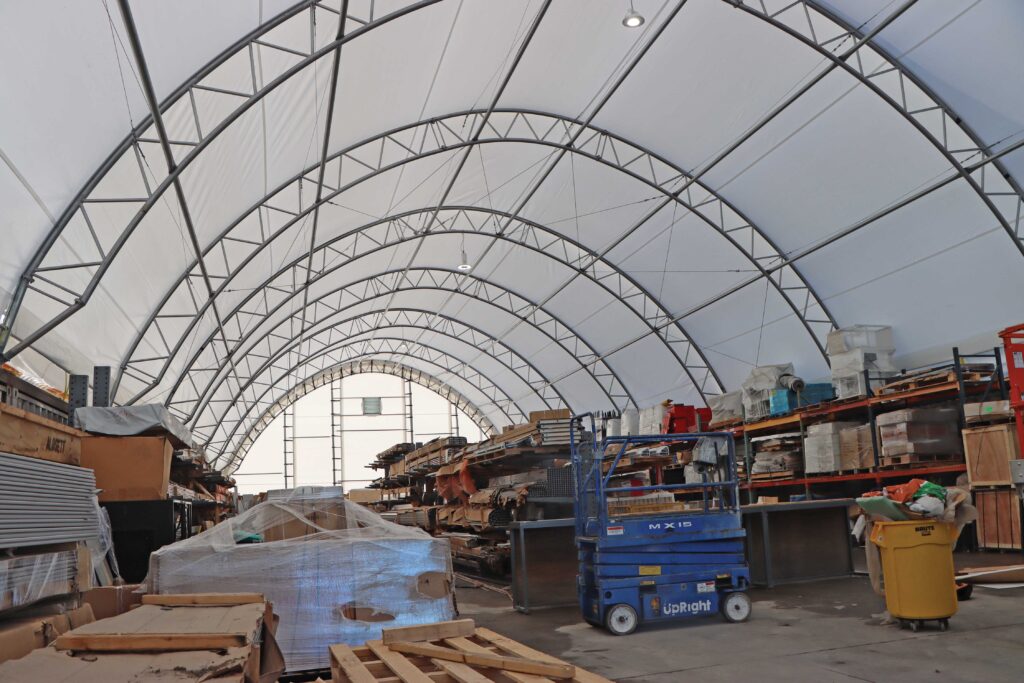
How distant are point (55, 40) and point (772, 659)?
30.8ft

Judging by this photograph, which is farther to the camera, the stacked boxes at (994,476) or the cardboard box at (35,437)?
the stacked boxes at (994,476)

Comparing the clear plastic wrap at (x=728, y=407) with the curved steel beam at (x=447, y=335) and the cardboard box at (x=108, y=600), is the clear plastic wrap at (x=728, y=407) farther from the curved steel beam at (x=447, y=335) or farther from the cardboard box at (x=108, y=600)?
the cardboard box at (x=108, y=600)

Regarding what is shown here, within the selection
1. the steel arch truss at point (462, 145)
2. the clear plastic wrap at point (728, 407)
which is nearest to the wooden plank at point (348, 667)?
the steel arch truss at point (462, 145)

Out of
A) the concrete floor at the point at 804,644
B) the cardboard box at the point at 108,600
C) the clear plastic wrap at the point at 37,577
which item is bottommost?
the concrete floor at the point at 804,644

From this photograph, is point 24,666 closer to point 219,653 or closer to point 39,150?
point 219,653

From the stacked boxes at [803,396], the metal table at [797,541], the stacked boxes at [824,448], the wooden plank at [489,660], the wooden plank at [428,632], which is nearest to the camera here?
the wooden plank at [489,660]

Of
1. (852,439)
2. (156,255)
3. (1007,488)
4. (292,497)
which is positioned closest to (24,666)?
(292,497)

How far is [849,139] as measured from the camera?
53.1 feet

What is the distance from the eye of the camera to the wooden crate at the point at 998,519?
1312 centimetres

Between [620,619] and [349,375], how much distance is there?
118 feet

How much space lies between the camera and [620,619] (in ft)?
28.3

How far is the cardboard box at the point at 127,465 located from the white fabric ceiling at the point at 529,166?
7.35 ft

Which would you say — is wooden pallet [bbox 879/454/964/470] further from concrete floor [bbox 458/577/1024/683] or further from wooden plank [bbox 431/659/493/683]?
wooden plank [bbox 431/659/493/683]

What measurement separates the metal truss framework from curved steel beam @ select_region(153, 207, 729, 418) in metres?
16.7
